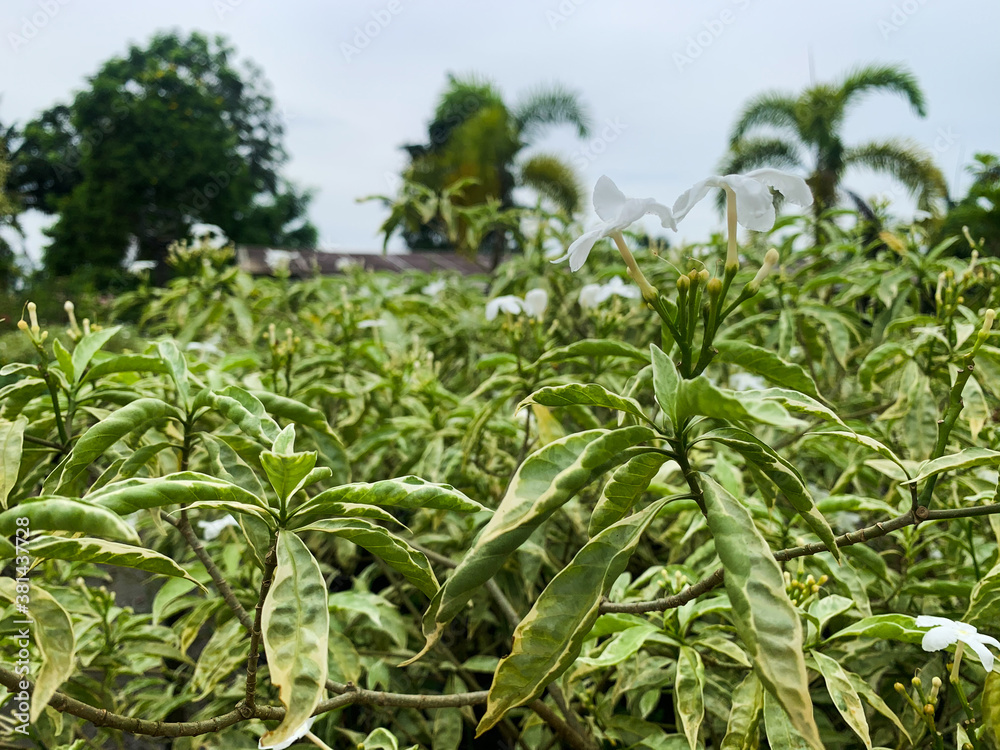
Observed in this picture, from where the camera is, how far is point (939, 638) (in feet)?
2.97

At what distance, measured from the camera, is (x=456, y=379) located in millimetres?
2916

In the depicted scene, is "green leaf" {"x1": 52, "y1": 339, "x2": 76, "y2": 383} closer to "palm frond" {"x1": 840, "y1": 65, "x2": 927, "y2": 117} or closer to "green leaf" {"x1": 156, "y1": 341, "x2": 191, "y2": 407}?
"green leaf" {"x1": 156, "y1": 341, "x2": 191, "y2": 407}

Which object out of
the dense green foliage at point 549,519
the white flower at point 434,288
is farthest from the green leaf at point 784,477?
the white flower at point 434,288

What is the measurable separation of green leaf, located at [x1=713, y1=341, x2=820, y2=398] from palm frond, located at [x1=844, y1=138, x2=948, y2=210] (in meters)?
13.5

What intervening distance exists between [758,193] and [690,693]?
746 millimetres

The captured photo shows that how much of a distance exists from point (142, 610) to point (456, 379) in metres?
1.68

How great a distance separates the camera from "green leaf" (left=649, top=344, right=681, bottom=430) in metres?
0.73

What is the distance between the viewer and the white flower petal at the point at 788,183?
732mm

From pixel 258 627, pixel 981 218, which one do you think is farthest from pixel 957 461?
pixel 981 218

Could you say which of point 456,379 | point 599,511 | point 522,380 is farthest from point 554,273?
point 599,511

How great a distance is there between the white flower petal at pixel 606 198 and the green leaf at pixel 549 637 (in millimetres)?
352

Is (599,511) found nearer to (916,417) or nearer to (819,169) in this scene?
(916,417)

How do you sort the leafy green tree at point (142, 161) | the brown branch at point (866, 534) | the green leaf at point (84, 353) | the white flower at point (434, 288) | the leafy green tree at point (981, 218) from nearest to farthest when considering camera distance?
the brown branch at point (866, 534)
the green leaf at point (84, 353)
the white flower at point (434, 288)
the leafy green tree at point (981, 218)
the leafy green tree at point (142, 161)

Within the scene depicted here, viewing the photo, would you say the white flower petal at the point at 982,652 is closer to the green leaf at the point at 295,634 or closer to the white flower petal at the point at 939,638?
the white flower petal at the point at 939,638
